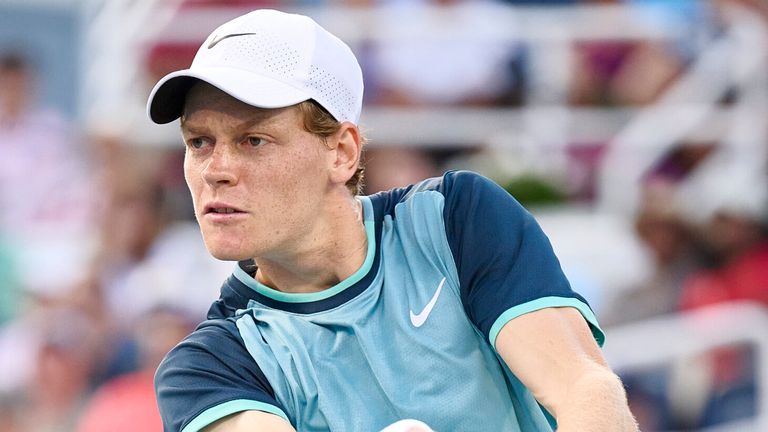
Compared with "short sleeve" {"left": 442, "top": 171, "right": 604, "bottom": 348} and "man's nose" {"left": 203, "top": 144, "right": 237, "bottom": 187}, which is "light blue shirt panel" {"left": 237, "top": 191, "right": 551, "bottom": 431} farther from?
"man's nose" {"left": 203, "top": 144, "right": 237, "bottom": 187}

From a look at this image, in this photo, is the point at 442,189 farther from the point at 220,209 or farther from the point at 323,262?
the point at 220,209

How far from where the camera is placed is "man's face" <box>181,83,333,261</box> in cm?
292

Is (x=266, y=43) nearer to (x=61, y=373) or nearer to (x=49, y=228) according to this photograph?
(x=61, y=373)

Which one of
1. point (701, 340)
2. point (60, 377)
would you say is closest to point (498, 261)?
point (701, 340)

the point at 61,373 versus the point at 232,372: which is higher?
the point at 232,372

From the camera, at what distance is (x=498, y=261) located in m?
2.96

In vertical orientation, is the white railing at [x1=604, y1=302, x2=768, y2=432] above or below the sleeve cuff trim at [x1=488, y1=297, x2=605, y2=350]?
below

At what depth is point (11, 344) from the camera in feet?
23.4

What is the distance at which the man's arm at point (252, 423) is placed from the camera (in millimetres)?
2750

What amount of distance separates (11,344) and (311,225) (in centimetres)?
Answer: 448

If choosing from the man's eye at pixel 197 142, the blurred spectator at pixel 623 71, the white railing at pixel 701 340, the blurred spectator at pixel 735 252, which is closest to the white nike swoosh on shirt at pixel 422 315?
the man's eye at pixel 197 142

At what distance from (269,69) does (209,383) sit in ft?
2.15

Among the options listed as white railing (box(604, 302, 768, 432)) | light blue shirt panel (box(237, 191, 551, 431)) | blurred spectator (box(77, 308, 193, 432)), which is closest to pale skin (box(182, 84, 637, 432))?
light blue shirt panel (box(237, 191, 551, 431))

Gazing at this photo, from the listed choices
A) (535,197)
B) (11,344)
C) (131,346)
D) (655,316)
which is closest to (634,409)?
(655,316)
